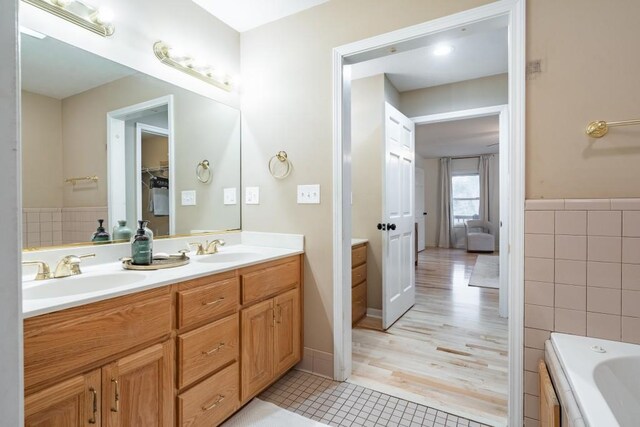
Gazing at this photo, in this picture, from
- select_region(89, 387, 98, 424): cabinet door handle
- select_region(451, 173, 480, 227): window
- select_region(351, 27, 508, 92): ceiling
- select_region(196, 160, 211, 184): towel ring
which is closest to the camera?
select_region(89, 387, 98, 424): cabinet door handle

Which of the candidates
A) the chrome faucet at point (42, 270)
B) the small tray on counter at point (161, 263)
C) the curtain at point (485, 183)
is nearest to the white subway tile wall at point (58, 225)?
the chrome faucet at point (42, 270)

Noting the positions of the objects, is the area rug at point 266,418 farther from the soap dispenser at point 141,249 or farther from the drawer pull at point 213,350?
the soap dispenser at point 141,249

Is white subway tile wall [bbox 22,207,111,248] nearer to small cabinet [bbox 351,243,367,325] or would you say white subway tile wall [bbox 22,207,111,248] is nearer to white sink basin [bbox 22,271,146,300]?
white sink basin [bbox 22,271,146,300]

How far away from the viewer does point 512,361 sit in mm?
1519

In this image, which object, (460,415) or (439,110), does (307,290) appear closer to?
(460,415)

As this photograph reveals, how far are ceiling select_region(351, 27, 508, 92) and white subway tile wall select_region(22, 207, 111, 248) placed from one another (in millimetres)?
2400

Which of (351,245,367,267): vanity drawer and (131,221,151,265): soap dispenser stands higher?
(131,221,151,265): soap dispenser

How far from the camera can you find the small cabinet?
2945mm

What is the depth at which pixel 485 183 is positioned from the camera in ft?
25.7

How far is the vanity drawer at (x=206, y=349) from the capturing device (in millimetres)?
1323

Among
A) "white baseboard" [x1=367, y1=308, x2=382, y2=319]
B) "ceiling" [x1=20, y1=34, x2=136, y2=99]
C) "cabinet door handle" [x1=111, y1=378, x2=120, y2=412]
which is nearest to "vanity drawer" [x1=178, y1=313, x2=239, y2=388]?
"cabinet door handle" [x1=111, y1=378, x2=120, y2=412]

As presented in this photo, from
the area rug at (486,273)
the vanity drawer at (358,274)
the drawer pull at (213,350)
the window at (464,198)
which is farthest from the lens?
the window at (464,198)

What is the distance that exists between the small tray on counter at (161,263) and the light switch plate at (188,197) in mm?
441

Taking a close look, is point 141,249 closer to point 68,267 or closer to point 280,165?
point 68,267
